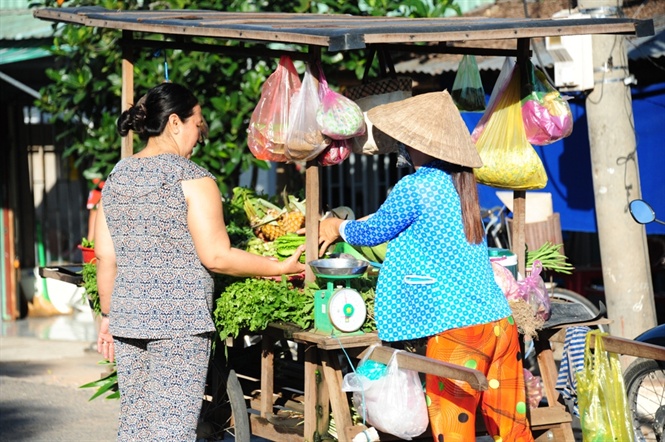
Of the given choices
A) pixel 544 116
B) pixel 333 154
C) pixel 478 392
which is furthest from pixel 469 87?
pixel 478 392

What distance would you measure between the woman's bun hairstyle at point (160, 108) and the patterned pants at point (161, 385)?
92cm

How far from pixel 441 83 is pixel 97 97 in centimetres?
318

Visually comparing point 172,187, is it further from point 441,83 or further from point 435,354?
point 441,83

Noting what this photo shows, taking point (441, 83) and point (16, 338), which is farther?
point (16, 338)

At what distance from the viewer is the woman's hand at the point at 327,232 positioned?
4.78m

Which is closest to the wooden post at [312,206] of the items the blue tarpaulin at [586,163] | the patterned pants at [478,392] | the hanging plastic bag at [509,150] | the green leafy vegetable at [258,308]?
the green leafy vegetable at [258,308]

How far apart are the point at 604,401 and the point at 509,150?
1.52 metres

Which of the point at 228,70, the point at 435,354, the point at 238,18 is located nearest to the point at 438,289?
the point at 435,354

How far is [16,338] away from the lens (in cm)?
1058

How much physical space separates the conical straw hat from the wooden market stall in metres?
0.29

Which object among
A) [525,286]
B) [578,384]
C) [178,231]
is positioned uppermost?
[178,231]

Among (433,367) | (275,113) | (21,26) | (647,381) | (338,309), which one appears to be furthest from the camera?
(21,26)

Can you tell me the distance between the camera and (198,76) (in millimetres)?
8461

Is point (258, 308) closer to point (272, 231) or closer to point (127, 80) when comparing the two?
point (272, 231)
